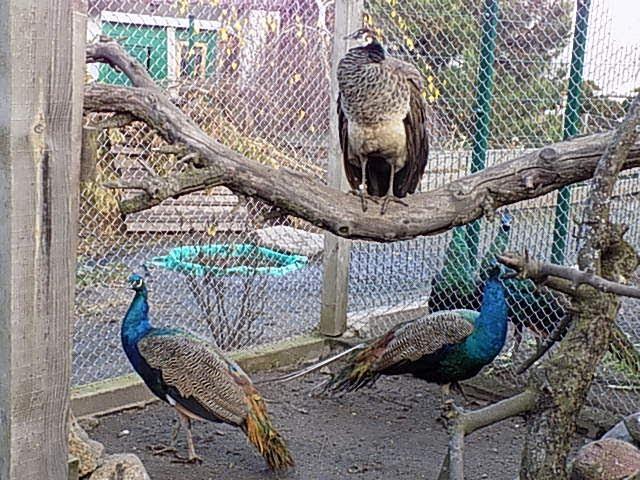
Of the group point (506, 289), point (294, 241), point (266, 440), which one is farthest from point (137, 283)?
point (294, 241)

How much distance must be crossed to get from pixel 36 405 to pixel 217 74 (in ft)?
11.0

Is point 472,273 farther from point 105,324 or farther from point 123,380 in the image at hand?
point 105,324

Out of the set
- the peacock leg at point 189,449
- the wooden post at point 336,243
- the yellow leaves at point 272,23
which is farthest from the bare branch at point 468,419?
the yellow leaves at point 272,23

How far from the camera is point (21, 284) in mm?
1365

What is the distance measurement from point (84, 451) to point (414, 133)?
1.82 m

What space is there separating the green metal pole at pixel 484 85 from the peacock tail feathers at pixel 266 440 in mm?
1785

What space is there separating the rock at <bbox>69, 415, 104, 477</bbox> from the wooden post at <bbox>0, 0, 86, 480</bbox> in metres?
0.83

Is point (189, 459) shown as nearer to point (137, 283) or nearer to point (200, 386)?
point (200, 386)

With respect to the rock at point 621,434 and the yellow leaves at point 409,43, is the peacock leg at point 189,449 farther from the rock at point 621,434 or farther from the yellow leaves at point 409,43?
the yellow leaves at point 409,43

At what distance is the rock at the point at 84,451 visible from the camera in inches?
88.8

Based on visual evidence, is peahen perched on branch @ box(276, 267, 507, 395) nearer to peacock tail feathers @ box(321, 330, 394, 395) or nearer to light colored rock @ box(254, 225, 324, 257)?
peacock tail feathers @ box(321, 330, 394, 395)

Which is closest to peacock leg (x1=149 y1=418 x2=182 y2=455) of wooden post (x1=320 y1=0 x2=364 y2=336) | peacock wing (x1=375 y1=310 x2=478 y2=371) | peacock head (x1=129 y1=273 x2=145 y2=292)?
peacock head (x1=129 y1=273 x2=145 y2=292)

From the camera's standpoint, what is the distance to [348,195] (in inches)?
102

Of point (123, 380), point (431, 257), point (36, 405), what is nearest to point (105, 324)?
point (123, 380)
